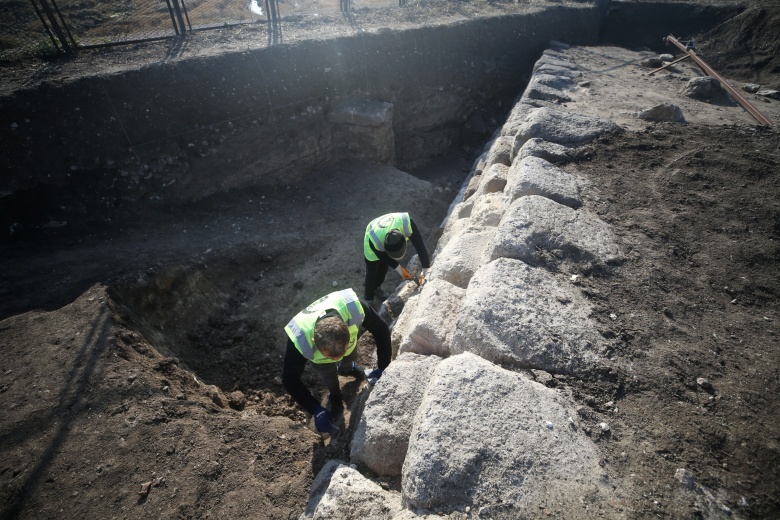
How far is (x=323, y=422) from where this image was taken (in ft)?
11.1

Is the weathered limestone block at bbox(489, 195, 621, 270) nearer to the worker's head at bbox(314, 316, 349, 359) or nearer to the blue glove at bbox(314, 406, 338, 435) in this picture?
the worker's head at bbox(314, 316, 349, 359)

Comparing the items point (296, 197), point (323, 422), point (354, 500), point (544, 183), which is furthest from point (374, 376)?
point (296, 197)

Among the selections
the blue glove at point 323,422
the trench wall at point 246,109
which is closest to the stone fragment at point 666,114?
the trench wall at point 246,109

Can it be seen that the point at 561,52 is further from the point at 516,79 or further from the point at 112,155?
the point at 112,155

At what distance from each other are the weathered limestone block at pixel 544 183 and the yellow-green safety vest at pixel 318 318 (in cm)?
185

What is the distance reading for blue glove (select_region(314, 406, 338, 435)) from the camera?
337cm

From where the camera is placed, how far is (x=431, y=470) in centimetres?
208

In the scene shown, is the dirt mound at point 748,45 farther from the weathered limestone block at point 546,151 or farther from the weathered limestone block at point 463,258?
the weathered limestone block at point 463,258

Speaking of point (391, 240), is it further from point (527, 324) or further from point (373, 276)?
point (527, 324)

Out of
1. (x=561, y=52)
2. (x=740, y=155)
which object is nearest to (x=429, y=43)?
(x=561, y=52)

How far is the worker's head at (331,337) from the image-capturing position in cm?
298

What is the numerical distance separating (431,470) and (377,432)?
1.94 ft

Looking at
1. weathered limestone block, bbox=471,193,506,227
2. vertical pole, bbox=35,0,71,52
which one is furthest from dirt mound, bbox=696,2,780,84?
vertical pole, bbox=35,0,71,52

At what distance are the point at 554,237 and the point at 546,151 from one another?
4.89 ft
